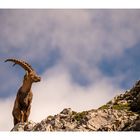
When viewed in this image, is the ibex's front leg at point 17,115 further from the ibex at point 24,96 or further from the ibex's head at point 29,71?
the ibex's head at point 29,71

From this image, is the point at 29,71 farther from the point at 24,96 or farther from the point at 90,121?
the point at 90,121

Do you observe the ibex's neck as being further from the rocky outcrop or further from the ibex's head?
the rocky outcrop

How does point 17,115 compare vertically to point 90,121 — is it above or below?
above

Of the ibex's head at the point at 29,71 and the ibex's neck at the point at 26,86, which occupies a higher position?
the ibex's head at the point at 29,71

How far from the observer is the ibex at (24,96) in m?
24.1

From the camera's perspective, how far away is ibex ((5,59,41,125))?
78.9ft

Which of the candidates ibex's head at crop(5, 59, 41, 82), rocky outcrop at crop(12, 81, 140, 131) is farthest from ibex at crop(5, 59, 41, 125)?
rocky outcrop at crop(12, 81, 140, 131)

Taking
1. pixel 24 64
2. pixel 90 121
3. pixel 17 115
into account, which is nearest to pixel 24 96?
pixel 17 115

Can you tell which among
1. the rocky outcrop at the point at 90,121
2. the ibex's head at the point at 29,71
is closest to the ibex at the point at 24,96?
the ibex's head at the point at 29,71

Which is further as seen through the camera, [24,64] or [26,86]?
[26,86]

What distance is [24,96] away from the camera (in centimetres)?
2445
